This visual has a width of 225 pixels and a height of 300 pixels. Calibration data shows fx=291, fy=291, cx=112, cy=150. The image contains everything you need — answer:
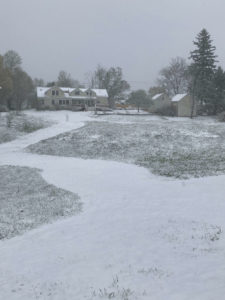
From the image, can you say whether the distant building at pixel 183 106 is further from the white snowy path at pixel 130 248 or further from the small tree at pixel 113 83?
the white snowy path at pixel 130 248

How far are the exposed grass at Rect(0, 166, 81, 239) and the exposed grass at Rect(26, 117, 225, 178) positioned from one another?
16.1ft

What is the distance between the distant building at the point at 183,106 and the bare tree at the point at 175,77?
22826 mm

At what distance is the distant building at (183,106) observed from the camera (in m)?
50.9

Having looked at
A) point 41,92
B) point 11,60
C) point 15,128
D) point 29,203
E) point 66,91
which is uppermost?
point 11,60

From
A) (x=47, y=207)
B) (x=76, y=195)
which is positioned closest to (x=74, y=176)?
(x=76, y=195)

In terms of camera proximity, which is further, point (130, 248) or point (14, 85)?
point (14, 85)

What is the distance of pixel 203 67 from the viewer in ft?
154

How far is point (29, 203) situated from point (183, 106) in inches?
1793

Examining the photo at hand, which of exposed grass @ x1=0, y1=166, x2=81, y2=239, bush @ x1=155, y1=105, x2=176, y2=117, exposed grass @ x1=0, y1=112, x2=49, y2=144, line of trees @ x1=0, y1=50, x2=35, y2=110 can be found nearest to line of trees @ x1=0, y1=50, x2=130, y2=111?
line of trees @ x1=0, y1=50, x2=35, y2=110

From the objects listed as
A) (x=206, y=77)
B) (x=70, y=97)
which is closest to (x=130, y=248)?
(x=206, y=77)

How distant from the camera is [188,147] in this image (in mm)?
20438

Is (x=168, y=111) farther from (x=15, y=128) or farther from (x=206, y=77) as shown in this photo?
(x=15, y=128)

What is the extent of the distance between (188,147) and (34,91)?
5478 cm

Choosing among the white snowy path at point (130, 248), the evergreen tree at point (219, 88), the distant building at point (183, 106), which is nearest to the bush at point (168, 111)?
the distant building at point (183, 106)
